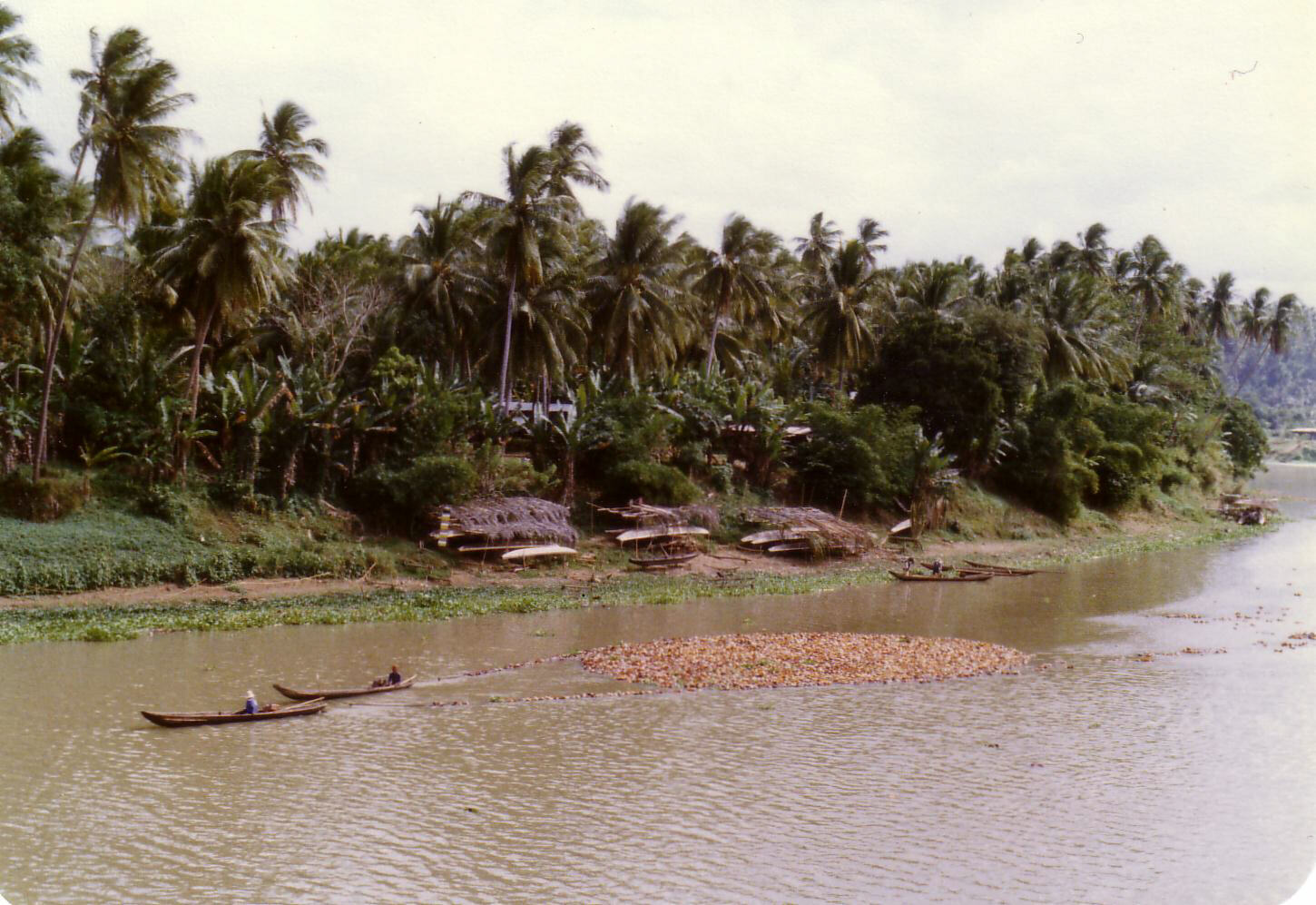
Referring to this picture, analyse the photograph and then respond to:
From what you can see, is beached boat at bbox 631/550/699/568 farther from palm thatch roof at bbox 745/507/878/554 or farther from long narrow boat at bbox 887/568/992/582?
long narrow boat at bbox 887/568/992/582

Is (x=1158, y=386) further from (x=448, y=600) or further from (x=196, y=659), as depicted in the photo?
(x=196, y=659)

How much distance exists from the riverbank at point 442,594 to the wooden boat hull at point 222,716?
8.09 meters

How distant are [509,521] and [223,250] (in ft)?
39.6

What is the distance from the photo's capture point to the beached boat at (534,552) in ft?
116

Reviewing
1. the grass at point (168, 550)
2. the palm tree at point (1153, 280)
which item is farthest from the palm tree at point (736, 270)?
the palm tree at point (1153, 280)

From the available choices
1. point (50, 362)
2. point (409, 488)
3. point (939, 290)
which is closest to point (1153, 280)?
point (939, 290)

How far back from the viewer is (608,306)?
44.6m

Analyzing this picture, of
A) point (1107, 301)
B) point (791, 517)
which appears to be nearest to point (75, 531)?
point (791, 517)

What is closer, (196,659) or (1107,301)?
(196,659)

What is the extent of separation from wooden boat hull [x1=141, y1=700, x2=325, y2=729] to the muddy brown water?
18 centimetres

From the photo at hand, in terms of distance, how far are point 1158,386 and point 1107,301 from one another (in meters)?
8.67

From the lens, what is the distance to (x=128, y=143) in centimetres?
2931

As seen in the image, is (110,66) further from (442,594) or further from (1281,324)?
(1281,324)

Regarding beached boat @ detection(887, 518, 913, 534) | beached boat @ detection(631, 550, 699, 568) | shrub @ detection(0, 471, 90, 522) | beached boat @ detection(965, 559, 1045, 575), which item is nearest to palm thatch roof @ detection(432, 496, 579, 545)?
beached boat @ detection(631, 550, 699, 568)
